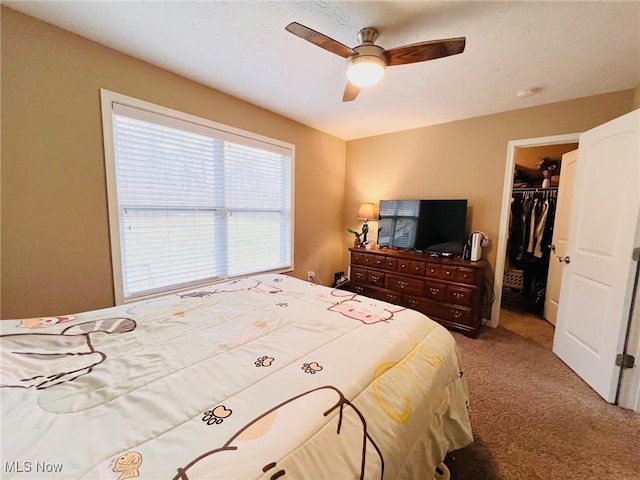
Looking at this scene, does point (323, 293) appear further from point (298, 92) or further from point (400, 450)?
point (298, 92)

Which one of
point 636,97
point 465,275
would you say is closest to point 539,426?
point 465,275

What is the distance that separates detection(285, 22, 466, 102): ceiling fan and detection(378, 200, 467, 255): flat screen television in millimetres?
1870

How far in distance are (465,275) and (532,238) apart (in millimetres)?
1679

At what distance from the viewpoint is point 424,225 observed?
3182 mm

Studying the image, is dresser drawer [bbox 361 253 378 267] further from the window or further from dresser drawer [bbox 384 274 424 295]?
the window

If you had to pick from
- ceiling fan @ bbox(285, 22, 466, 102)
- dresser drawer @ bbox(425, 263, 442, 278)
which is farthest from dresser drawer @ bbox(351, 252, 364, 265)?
ceiling fan @ bbox(285, 22, 466, 102)

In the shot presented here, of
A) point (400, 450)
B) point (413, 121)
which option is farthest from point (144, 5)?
point (413, 121)

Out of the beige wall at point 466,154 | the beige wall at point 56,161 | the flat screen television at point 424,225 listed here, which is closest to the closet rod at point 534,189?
the beige wall at point 466,154

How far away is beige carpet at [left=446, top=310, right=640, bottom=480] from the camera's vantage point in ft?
4.41

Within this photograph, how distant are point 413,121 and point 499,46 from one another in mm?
1448

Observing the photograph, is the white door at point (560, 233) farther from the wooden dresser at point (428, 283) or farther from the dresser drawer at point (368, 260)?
the dresser drawer at point (368, 260)

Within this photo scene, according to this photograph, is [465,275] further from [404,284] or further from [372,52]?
[372,52]

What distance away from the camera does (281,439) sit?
640 millimetres

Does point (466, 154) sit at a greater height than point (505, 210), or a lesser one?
greater
